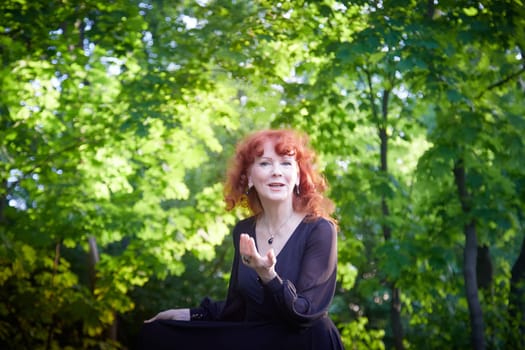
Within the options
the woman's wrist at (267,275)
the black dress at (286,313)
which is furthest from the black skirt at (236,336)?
the woman's wrist at (267,275)

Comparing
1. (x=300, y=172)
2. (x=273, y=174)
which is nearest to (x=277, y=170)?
(x=273, y=174)

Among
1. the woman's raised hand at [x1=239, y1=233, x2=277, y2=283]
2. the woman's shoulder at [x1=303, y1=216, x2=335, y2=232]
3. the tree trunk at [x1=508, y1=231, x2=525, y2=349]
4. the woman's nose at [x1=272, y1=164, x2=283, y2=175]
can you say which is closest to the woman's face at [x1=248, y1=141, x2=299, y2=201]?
the woman's nose at [x1=272, y1=164, x2=283, y2=175]

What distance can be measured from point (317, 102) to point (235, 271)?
127 inches

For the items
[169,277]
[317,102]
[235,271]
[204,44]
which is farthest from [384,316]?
[235,271]

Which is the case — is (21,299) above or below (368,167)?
below

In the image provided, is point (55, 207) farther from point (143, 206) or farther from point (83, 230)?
point (143, 206)

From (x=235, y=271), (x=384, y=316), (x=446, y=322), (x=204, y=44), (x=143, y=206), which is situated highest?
(x=235, y=271)

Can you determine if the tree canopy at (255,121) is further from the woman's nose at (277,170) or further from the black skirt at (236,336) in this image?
the black skirt at (236,336)

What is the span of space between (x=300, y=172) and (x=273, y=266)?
67 centimetres

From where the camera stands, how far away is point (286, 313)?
1818 mm

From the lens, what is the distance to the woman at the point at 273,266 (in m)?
1.88

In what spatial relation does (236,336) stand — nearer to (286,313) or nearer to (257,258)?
(286,313)

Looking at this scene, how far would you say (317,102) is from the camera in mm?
5305

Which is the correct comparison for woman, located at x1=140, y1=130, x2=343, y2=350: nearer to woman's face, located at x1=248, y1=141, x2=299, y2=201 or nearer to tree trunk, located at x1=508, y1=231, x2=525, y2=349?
woman's face, located at x1=248, y1=141, x2=299, y2=201
